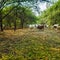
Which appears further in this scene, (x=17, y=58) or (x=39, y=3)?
(x=39, y=3)

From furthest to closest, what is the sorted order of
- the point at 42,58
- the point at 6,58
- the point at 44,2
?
the point at 44,2 < the point at 42,58 < the point at 6,58

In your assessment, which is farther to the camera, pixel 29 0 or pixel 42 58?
pixel 29 0

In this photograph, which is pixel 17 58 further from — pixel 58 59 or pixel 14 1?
pixel 14 1

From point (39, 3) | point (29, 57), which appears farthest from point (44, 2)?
point (29, 57)

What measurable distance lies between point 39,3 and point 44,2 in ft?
1.63

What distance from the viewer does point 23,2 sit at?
1667cm

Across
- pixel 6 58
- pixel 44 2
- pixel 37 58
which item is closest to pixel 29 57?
pixel 37 58

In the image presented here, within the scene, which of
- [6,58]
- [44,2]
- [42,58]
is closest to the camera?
[6,58]

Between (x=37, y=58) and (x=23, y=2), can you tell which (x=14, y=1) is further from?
(x=37, y=58)

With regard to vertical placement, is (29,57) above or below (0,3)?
below

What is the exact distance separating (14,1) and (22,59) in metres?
10.5

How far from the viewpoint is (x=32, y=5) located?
17.1 metres

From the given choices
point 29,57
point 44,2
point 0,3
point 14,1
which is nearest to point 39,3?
point 44,2

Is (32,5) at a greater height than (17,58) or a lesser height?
greater
